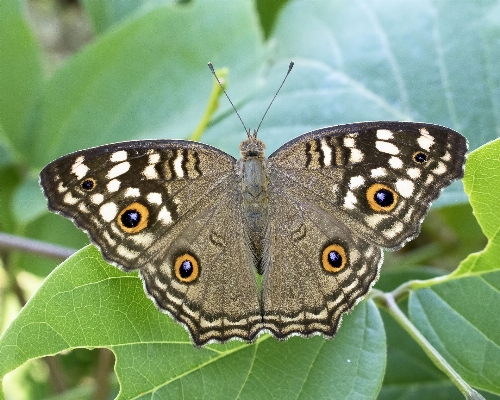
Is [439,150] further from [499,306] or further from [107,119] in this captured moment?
[107,119]

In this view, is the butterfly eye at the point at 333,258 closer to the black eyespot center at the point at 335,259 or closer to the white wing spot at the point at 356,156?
the black eyespot center at the point at 335,259

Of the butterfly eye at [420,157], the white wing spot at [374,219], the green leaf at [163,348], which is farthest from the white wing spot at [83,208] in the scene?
the butterfly eye at [420,157]

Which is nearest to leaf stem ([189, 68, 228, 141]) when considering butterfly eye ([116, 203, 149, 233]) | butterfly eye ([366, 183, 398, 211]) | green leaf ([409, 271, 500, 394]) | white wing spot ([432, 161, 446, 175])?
butterfly eye ([116, 203, 149, 233])

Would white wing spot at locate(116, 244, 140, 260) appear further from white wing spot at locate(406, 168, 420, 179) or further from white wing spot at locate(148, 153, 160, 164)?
white wing spot at locate(406, 168, 420, 179)

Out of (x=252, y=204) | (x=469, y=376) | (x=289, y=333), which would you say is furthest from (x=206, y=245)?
(x=469, y=376)

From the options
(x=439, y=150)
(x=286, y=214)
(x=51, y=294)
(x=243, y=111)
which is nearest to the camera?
(x=51, y=294)
